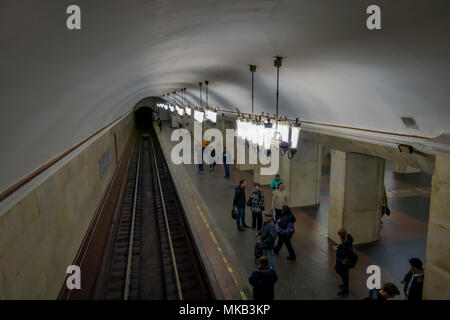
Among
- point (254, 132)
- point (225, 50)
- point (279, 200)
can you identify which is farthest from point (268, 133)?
point (225, 50)

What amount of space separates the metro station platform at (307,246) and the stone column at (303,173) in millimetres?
409

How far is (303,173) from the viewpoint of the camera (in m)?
10.9

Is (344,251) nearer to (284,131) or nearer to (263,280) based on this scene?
(263,280)

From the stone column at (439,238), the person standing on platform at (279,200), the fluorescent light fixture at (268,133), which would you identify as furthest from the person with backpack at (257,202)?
the stone column at (439,238)

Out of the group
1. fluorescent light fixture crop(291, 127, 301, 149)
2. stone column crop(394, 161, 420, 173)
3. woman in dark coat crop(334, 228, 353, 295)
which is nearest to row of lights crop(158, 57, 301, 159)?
fluorescent light fixture crop(291, 127, 301, 149)

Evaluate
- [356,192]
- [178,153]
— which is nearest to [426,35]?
[356,192]

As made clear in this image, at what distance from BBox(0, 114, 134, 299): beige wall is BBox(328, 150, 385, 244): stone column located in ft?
19.6

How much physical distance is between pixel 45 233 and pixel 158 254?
182 inches

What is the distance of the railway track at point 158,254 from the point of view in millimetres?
7207

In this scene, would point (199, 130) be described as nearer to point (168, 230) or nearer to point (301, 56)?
point (168, 230)

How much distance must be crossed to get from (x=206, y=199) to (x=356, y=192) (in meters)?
5.28

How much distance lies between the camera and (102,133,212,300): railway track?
7207 millimetres

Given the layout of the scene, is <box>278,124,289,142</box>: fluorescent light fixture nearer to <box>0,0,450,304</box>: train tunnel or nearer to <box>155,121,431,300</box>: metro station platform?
<box>0,0,450,304</box>: train tunnel

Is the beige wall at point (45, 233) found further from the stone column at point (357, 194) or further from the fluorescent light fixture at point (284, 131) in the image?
the stone column at point (357, 194)
